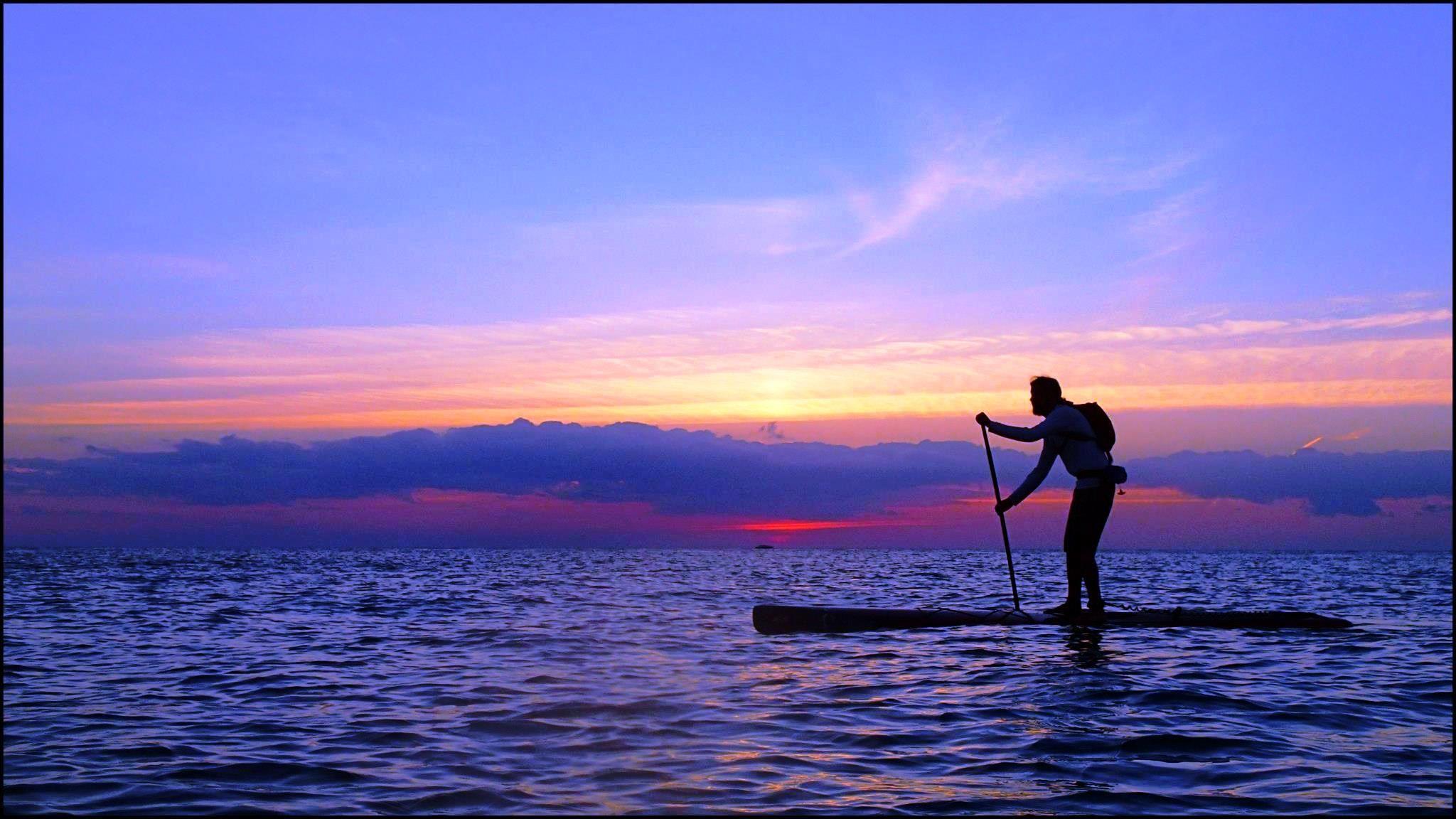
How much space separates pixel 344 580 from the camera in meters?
29.8

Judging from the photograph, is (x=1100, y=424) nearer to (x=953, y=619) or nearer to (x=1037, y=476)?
(x=1037, y=476)

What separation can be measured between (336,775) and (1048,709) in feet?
16.4

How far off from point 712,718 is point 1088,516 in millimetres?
6384

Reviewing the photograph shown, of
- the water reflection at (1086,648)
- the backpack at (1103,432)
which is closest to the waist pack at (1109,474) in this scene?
the backpack at (1103,432)

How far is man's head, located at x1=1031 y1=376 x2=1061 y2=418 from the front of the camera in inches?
485

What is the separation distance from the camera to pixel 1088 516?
39.4 feet

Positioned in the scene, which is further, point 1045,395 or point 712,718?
point 1045,395

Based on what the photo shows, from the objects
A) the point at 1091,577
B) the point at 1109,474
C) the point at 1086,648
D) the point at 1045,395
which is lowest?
the point at 1086,648

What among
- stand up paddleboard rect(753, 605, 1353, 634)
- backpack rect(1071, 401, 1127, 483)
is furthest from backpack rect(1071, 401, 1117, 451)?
stand up paddleboard rect(753, 605, 1353, 634)

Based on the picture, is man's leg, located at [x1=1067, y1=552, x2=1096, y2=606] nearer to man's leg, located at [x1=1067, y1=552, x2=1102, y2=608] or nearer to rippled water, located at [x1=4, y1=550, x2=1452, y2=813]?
man's leg, located at [x1=1067, y1=552, x2=1102, y2=608]

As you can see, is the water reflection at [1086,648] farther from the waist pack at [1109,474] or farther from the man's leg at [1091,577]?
the waist pack at [1109,474]

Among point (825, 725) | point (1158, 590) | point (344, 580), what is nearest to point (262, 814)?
point (825, 725)

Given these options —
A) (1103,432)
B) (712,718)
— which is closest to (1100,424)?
(1103,432)

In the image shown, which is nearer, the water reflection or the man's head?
the water reflection
